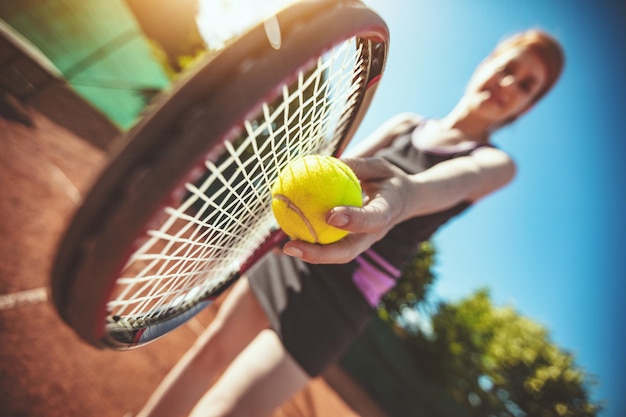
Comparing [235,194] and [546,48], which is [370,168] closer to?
[235,194]

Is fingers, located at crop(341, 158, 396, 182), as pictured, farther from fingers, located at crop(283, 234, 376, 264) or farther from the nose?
the nose

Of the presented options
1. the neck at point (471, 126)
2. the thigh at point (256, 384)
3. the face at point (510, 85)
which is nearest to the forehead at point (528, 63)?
the face at point (510, 85)

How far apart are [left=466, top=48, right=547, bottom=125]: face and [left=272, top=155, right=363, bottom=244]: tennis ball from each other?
1045mm

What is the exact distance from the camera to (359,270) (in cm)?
126

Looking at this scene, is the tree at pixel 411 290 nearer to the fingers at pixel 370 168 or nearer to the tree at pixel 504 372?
the tree at pixel 504 372

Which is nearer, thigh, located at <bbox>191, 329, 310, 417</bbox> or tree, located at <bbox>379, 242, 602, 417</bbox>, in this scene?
thigh, located at <bbox>191, 329, 310, 417</bbox>

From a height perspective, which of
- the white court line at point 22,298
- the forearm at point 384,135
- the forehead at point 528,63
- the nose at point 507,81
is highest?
the forehead at point 528,63

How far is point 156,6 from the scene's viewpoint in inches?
416

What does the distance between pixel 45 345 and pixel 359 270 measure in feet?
6.35

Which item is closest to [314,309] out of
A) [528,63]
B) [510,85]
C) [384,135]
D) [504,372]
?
[384,135]

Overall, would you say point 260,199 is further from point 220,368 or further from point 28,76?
point 28,76

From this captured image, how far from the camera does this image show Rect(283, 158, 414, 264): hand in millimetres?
658

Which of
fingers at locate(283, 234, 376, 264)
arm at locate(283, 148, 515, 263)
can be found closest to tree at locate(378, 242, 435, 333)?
arm at locate(283, 148, 515, 263)

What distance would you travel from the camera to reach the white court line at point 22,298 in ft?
6.37
